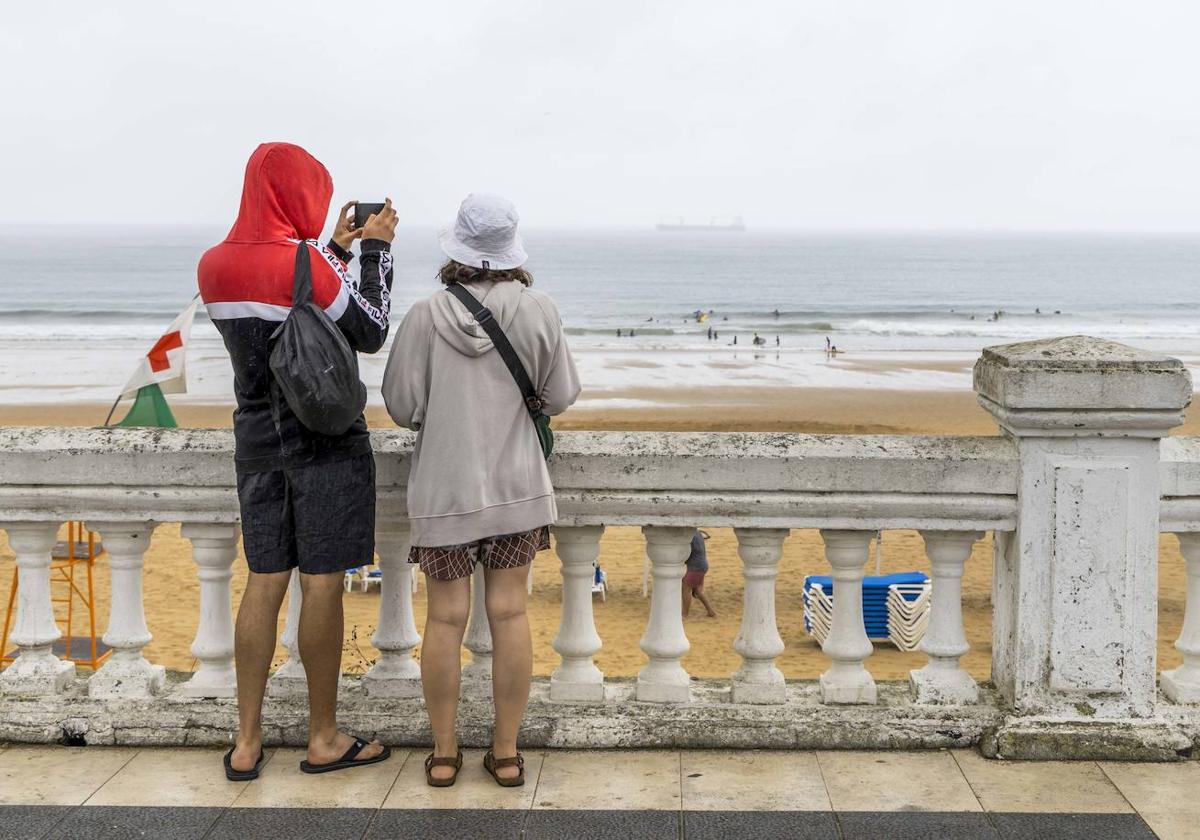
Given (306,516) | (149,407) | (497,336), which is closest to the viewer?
(497,336)

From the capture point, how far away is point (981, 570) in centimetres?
1322

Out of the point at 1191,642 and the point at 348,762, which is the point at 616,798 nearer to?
the point at 348,762

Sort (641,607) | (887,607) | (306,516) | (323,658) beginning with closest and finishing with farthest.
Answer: (306,516), (323,658), (887,607), (641,607)

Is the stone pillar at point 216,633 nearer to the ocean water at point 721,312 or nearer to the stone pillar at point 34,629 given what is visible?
the stone pillar at point 34,629

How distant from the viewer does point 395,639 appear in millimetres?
4125

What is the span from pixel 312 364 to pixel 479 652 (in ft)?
3.83

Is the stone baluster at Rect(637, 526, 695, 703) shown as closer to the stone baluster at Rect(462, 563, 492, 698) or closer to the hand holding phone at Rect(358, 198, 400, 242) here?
the stone baluster at Rect(462, 563, 492, 698)

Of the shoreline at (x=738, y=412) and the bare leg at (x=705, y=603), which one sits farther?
the shoreline at (x=738, y=412)

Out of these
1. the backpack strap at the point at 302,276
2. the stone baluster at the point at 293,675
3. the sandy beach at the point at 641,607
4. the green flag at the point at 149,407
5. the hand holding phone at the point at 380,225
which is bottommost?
the sandy beach at the point at 641,607

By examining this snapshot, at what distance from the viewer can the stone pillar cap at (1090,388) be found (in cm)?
374

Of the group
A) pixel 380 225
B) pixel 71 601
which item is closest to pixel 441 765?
pixel 380 225

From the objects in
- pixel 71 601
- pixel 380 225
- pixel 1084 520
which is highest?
pixel 380 225

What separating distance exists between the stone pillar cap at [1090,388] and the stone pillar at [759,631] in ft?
2.63

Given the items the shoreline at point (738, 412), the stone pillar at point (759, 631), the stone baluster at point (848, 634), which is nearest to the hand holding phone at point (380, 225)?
the stone pillar at point (759, 631)
